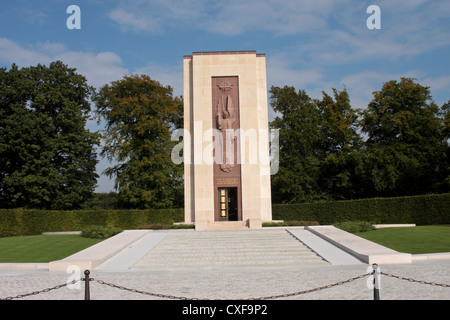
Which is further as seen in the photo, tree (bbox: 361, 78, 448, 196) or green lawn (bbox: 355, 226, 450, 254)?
tree (bbox: 361, 78, 448, 196)

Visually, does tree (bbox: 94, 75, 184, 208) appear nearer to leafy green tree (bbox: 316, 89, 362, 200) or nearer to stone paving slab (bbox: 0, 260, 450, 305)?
leafy green tree (bbox: 316, 89, 362, 200)

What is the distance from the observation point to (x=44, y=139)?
3494 cm

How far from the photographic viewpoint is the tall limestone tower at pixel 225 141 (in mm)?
30062

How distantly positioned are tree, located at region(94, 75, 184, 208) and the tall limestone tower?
9472 mm

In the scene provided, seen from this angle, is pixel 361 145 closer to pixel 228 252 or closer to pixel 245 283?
pixel 228 252

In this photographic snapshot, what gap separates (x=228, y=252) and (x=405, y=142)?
26303 mm

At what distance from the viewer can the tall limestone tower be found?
98.6 feet

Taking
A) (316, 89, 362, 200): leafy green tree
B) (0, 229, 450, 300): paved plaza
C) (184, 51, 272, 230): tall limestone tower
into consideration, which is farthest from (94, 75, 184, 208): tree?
(0, 229, 450, 300): paved plaza

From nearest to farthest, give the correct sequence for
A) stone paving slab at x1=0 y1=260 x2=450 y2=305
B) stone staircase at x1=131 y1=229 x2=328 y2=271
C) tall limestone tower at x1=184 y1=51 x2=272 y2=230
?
stone paving slab at x1=0 y1=260 x2=450 y2=305
stone staircase at x1=131 y1=229 x2=328 y2=271
tall limestone tower at x1=184 y1=51 x2=272 y2=230

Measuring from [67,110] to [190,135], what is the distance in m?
12.4

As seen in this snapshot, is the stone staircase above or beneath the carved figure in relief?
beneath

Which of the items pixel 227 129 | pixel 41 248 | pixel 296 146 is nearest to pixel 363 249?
pixel 41 248
